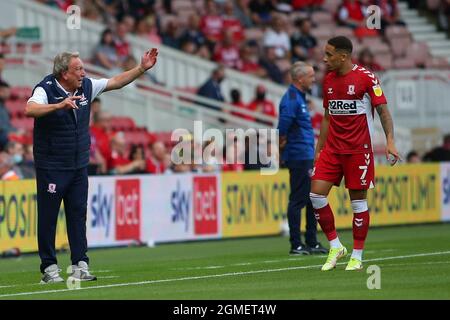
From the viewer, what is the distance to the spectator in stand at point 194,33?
29.1 metres

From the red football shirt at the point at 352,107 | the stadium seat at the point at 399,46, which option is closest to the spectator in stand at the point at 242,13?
the stadium seat at the point at 399,46

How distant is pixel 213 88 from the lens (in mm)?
Result: 27312

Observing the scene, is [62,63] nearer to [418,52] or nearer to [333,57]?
[333,57]

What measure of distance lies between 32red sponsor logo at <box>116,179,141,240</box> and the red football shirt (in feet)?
25.2

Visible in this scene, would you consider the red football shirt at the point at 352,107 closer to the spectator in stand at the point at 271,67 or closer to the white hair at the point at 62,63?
the white hair at the point at 62,63

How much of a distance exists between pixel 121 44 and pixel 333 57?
13697mm

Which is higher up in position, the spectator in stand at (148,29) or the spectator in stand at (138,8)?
the spectator in stand at (138,8)

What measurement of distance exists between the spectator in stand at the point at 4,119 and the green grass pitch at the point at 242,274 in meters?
2.68

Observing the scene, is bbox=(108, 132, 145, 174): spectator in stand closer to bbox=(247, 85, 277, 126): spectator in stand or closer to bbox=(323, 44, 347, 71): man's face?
bbox=(247, 85, 277, 126): spectator in stand

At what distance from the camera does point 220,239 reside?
22562 millimetres

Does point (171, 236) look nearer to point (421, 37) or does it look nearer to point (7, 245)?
point (7, 245)

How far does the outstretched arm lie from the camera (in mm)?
13758

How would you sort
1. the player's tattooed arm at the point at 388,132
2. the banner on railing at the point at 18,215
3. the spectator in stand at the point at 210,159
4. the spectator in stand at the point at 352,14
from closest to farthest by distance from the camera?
the player's tattooed arm at the point at 388,132 < the banner on railing at the point at 18,215 < the spectator in stand at the point at 210,159 < the spectator in stand at the point at 352,14
